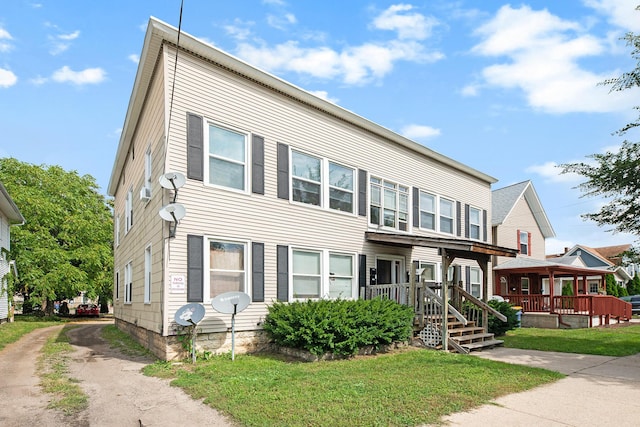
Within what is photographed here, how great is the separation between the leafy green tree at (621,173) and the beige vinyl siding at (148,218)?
403 inches

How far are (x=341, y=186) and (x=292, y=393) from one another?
772cm

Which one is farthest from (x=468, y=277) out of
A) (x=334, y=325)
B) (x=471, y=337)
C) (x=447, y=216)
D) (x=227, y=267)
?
(x=227, y=267)

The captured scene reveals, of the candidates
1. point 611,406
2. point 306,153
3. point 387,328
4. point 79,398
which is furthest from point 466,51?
point 79,398

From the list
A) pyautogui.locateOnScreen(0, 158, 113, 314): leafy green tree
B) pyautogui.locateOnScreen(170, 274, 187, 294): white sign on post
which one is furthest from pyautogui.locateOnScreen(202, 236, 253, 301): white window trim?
pyautogui.locateOnScreen(0, 158, 113, 314): leafy green tree

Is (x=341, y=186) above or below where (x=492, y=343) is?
above

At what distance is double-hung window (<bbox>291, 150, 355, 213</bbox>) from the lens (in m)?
12.1

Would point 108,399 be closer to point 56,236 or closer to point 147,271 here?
point 147,271

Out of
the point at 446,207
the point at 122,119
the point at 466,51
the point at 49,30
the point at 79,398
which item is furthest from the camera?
the point at 446,207

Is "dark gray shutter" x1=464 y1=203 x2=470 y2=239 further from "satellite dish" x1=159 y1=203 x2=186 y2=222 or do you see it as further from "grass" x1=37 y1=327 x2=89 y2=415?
"grass" x1=37 y1=327 x2=89 y2=415

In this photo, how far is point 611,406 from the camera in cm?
610

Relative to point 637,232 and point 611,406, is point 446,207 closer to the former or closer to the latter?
point 637,232

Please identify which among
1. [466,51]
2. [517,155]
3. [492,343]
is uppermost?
[466,51]

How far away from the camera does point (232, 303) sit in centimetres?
942

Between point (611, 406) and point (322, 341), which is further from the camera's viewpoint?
point (322, 341)
